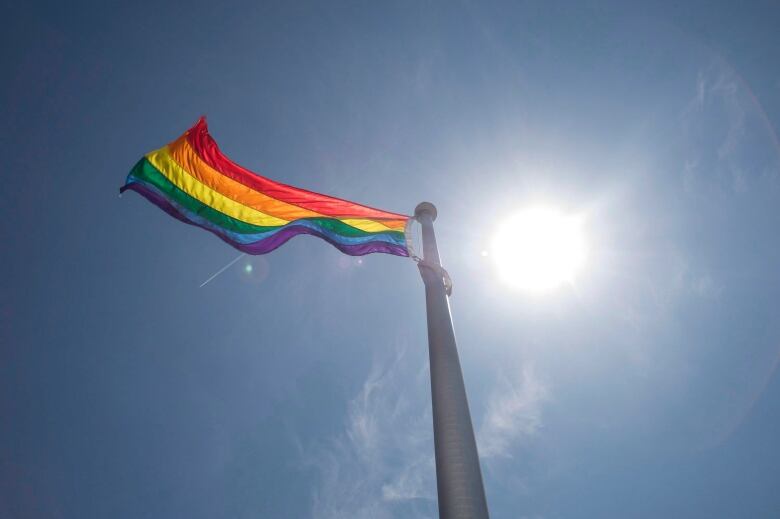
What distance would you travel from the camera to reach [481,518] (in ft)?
17.5

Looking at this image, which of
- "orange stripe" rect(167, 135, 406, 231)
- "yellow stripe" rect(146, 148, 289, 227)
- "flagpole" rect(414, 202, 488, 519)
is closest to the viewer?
"flagpole" rect(414, 202, 488, 519)

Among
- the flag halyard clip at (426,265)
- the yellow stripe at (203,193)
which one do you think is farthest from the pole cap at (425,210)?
the yellow stripe at (203,193)

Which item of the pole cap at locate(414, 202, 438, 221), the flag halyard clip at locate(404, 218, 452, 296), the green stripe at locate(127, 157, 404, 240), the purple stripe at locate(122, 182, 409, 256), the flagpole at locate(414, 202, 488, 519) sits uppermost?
the pole cap at locate(414, 202, 438, 221)

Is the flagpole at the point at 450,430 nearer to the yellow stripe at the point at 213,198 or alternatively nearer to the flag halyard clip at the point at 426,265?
the flag halyard clip at the point at 426,265

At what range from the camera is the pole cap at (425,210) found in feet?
43.3

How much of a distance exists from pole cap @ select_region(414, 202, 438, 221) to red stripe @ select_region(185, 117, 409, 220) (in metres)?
0.67

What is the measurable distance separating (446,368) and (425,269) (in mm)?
2818

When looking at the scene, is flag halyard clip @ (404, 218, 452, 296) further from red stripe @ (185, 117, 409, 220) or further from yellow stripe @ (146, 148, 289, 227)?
yellow stripe @ (146, 148, 289, 227)

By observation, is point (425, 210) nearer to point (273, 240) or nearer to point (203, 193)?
point (273, 240)

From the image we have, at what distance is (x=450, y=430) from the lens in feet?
20.0

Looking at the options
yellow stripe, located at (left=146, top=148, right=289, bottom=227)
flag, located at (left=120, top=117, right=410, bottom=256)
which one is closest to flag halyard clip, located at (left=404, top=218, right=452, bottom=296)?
flag, located at (left=120, top=117, right=410, bottom=256)

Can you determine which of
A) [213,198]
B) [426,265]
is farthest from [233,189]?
[426,265]

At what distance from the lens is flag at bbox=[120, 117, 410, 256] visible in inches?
481

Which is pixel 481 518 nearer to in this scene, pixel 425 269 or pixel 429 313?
pixel 429 313
